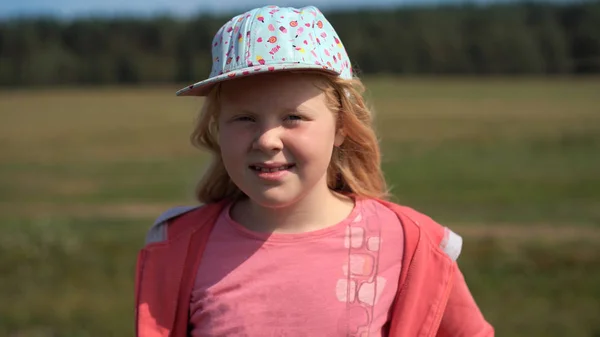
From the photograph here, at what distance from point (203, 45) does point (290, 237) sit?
60348mm

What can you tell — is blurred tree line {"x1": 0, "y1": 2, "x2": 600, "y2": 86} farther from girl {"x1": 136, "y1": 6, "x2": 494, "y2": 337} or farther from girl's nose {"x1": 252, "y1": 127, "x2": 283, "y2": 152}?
girl's nose {"x1": 252, "y1": 127, "x2": 283, "y2": 152}

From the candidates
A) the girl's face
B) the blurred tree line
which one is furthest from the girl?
the blurred tree line

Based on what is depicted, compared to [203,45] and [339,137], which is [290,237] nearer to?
[339,137]

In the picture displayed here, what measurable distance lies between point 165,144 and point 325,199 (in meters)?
32.0

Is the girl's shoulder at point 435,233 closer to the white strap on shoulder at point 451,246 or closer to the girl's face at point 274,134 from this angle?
the white strap on shoulder at point 451,246

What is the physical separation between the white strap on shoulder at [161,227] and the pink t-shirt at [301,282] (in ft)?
0.42

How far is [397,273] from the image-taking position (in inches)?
82.2

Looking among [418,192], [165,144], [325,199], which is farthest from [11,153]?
[325,199]

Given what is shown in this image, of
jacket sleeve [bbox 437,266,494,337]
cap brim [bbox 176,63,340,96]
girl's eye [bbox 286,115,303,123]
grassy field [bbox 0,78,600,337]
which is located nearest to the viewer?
cap brim [bbox 176,63,340,96]

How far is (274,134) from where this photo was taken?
1.96 m

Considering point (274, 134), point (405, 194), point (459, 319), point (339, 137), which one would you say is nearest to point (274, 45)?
point (274, 134)

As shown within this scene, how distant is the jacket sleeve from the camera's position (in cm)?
210

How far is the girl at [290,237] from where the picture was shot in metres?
1.98

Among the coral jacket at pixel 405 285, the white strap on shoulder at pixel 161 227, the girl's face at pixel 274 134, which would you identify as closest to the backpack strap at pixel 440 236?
the coral jacket at pixel 405 285
